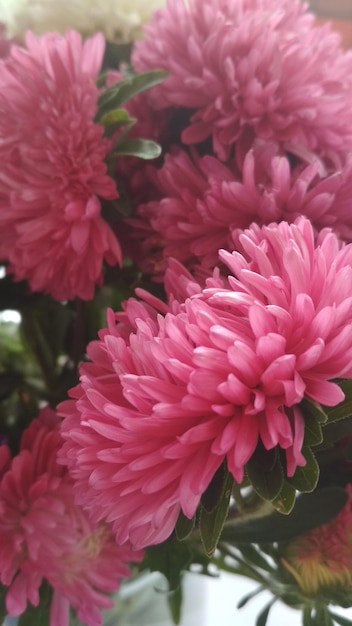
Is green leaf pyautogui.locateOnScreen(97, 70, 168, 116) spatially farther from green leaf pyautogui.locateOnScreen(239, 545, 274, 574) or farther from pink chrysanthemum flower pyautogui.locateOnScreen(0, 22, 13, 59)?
green leaf pyautogui.locateOnScreen(239, 545, 274, 574)

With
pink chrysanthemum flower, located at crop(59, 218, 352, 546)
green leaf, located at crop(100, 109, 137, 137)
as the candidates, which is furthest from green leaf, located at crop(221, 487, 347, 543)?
green leaf, located at crop(100, 109, 137, 137)

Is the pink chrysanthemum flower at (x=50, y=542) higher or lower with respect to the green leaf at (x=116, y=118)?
lower

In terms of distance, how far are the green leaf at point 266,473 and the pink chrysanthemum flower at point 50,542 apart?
0.42 feet

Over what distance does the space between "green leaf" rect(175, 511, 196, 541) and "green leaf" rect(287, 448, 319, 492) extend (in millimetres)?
46

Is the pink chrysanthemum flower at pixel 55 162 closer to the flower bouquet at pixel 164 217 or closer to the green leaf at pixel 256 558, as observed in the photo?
the flower bouquet at pixel 164 217

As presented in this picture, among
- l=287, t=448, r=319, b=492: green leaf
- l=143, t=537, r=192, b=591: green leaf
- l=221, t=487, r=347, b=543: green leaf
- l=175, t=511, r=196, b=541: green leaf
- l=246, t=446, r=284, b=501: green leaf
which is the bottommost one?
l=143, t=537, r=192, b=591: green leaf

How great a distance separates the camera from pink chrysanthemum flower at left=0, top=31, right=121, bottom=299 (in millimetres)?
347

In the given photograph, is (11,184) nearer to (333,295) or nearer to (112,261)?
(112,261)

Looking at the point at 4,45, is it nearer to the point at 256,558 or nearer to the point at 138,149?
the point at 138,149

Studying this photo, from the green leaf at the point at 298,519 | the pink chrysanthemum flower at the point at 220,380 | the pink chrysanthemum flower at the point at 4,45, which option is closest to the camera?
the pink chrysanthemum flower at the point at 220,380

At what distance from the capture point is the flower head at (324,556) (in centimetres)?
35

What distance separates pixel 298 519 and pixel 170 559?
0.08 m

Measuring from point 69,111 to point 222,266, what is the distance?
110 millimetres

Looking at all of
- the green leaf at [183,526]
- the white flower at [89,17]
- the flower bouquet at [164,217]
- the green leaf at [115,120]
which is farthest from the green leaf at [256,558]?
the white flower at [89,17]
